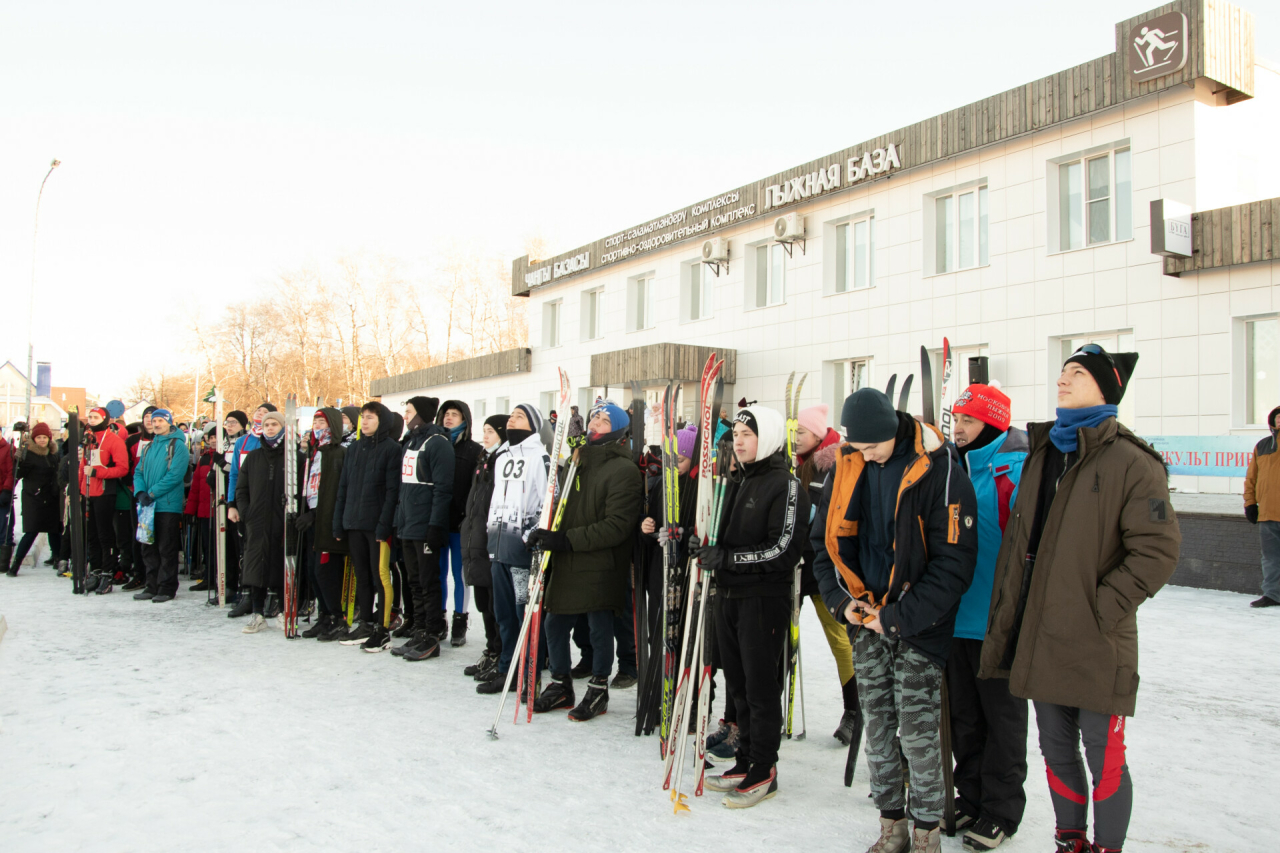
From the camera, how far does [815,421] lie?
4766mm

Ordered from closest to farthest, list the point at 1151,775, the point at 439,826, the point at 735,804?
the point at 439,826 → the point at 735,804 → the point at 1151,775

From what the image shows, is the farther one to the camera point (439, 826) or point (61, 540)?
point (61, 540)

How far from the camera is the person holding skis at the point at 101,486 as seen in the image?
8695mm

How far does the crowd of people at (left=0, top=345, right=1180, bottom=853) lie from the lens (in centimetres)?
264

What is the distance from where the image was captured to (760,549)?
3.57 m

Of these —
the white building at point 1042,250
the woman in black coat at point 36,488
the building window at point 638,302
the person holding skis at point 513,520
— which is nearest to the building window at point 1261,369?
the white building at point 1042,250

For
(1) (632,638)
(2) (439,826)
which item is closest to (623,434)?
(1) (632,638)

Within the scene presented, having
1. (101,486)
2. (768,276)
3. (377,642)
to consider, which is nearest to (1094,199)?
(768,276)

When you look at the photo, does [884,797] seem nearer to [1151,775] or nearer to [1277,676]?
[1151,775]

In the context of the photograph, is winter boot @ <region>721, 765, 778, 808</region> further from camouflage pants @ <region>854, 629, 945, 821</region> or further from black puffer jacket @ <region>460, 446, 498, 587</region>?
black puffer jacket @ <region>460, 446, 498, 587</region>

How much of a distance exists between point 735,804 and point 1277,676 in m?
4.43

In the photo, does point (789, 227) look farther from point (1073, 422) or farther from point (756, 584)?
point (1073, 422)

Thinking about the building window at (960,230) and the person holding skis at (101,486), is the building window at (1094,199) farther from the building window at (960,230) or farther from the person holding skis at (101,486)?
the person holding skis at (101,486)

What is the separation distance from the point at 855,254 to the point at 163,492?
39.9 ft
